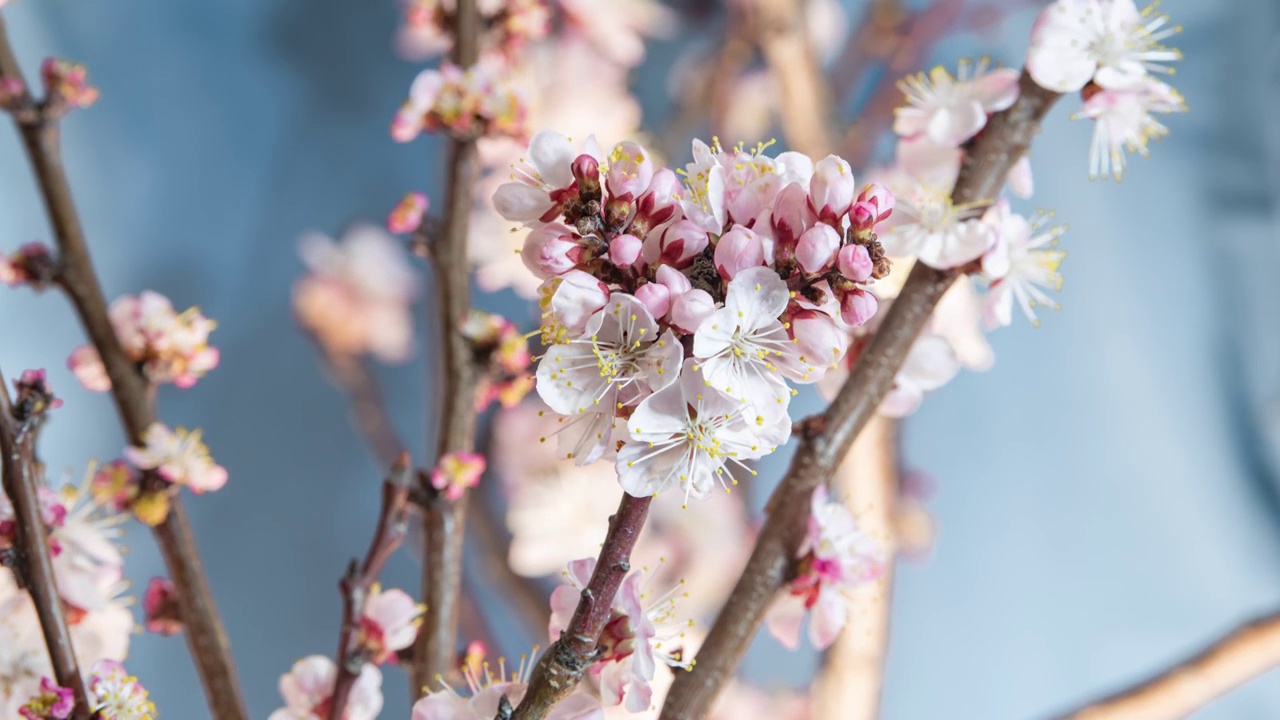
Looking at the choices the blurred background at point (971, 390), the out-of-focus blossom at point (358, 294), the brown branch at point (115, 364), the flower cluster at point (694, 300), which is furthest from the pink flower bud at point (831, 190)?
the out-of-focus blossom at point (358, 294)

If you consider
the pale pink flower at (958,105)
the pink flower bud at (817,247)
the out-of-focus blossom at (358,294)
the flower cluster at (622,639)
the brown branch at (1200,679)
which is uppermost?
the out-of-focus blossom at (358,294)

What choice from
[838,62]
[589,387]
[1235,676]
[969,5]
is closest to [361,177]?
[838,62]

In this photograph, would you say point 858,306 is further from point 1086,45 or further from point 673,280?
point 1086,45

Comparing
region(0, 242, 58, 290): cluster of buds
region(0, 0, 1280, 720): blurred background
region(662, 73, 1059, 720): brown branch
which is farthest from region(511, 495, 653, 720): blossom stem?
region(0, 0, 1280, 720): blurred background

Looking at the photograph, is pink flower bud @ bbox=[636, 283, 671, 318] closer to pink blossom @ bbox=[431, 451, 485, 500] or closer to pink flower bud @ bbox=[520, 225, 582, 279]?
pink flower bud @ bbox=[520, 225, 582, 279]

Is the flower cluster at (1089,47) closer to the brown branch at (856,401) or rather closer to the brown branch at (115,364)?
the brown branch at (856,401)

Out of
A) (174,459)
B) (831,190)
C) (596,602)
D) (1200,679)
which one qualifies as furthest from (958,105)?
(1200,679)

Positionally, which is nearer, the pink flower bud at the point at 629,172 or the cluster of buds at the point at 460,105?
the pink flower bud at the point at 629,172

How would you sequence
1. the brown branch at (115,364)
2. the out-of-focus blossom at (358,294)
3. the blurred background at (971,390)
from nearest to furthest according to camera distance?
the brown branch at (115,364)
the blurred background at (971,390)
the out-of-focus blossom at (358,294)
